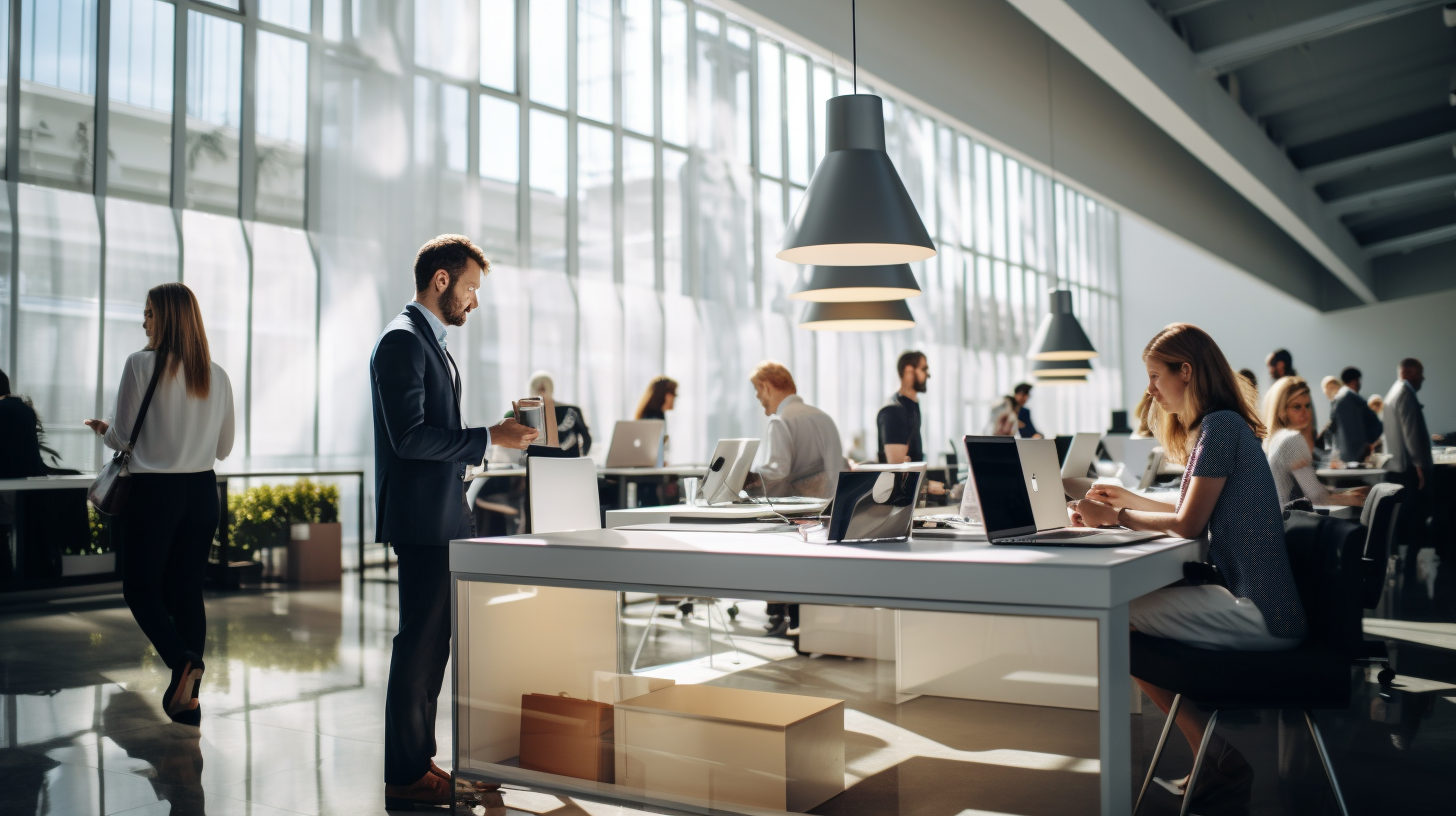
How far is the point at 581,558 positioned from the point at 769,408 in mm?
3036

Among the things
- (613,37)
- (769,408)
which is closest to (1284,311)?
(613,37)

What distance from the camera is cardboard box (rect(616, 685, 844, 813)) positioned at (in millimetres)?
2332

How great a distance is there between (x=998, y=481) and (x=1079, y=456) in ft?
8.98

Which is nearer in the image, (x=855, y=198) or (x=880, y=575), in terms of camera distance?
(x=880, y=575)

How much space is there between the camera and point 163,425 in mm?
3717

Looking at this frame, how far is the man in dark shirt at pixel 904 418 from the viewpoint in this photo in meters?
6.41

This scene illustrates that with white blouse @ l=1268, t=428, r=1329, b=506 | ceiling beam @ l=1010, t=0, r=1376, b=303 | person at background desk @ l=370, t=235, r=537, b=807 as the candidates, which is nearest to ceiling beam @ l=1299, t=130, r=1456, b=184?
ceiling beam @ l=1010, t=0, r=1376, b=303

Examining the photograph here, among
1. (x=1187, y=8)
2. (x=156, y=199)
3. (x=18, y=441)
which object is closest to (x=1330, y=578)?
(x=1187, y=8)

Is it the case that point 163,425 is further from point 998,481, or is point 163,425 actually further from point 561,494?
point 998,481

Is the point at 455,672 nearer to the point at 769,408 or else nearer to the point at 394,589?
the point at 769,408

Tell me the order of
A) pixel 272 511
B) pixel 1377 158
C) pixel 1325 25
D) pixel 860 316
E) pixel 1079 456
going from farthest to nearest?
pixel 1377 158 → pixel 272 511 → pixel 1325 25 → pixel 860 316 → pixel 1079 456

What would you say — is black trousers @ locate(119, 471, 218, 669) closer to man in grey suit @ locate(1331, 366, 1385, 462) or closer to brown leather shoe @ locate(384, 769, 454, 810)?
brown leather shoe @ locate(384, 769, 454, 810)

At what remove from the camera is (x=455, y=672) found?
2717 mm

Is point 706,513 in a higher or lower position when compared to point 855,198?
lower
